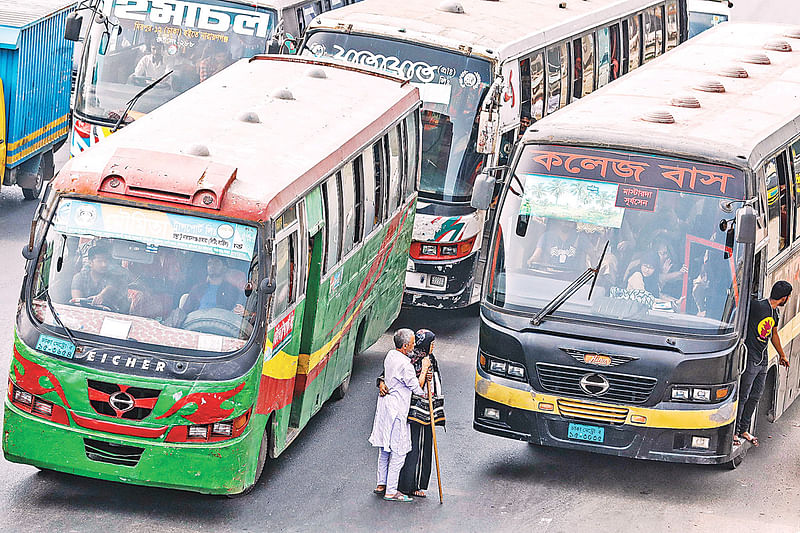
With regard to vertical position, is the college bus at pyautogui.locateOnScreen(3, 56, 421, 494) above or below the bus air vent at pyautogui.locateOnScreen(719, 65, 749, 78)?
below

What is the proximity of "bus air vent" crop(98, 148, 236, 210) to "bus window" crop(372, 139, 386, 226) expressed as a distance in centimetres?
335

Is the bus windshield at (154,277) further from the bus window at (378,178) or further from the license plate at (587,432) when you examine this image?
the bus window at (378,178)

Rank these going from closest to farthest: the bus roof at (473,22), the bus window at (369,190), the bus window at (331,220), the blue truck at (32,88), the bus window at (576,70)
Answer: the bus window at (331,220) < the bus window at (369,190) < the bus roof at (473,22) < the bus window at (576,70) < the blue truck at (32,88)

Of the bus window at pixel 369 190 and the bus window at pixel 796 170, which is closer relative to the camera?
the bus window at pixel 796 170

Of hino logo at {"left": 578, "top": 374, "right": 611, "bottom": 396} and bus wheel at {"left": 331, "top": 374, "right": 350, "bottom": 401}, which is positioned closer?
hino logo at {"left": 578, "top": 374, "right": 611, "bottom": 396}

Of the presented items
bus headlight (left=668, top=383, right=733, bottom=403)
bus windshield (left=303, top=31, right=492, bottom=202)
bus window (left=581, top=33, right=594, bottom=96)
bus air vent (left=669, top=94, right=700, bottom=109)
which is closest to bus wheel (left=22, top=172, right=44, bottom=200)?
bus windshield (left=303, top=31, right=492, bottom=202)

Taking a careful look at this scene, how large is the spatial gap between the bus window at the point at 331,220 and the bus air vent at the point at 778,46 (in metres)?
6.28

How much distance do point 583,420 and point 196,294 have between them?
3.27 m

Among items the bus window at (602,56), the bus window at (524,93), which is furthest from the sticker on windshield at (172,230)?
the bus window at (602,56)

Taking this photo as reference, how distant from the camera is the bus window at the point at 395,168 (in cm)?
1445

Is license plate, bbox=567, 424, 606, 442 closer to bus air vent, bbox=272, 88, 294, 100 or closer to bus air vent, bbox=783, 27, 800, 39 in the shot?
bus air vent, bbox=272, 88, 294, 100

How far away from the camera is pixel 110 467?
1045 cm

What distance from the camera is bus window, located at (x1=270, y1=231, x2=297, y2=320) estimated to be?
1097cm

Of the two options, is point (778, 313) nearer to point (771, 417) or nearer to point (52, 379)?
point (771, 417)
